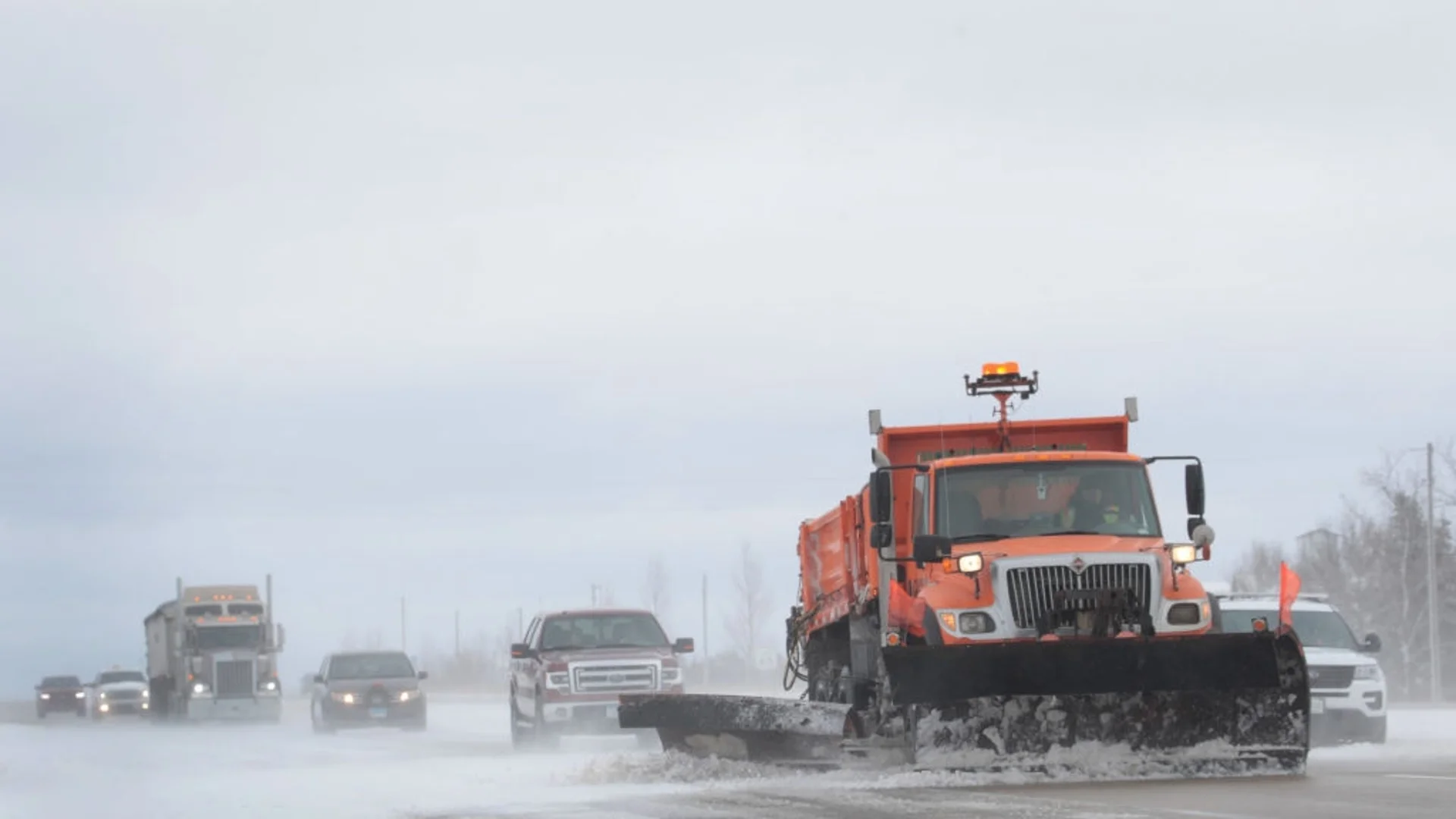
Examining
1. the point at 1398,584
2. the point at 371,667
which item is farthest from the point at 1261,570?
the point at 371,667

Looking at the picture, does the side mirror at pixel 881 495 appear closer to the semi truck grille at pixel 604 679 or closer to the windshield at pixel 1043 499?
the windshield at pixel 1043 499

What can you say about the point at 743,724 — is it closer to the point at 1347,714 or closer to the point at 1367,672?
the point at 1347,714

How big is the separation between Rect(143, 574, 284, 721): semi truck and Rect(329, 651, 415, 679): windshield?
34.8 ft

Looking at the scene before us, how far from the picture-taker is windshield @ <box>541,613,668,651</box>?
27812 mm

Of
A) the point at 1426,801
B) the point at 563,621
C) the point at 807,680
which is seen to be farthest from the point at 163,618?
the point at 1426,801

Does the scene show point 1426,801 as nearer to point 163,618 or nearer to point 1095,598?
point 1095,598

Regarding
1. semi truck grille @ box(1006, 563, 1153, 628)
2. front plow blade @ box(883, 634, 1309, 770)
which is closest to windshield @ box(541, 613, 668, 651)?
semi truck grille @ box(1006, 563, 1153, 628)

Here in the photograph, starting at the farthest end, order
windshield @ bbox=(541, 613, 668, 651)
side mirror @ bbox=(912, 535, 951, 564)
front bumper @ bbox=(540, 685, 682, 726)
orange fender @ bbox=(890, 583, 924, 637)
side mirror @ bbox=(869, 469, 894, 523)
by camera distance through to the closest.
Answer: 1. windshield @ bbox=(541, 613, 668, 651)
2. front bumper @ bbox=(540, 685, 682, 726)
3. orange fender @ bbox=(890, 583, 924, 637)
4. side mirror @ bbox=(912, 535, 951, 564)
5. side mirror @ bbox=(869, 469, 894, 523)

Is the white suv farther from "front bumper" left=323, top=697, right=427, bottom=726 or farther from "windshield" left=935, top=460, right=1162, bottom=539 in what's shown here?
"front bumper" left=323, top=697, right=427, bottom=726

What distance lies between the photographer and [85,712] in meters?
75.7

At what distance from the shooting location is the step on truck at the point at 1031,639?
1458cm

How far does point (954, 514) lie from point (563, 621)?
42.1 ft

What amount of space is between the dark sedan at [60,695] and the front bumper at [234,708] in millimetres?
25425

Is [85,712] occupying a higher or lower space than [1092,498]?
lower
